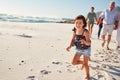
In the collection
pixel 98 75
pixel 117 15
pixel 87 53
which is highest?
pixel 117 15

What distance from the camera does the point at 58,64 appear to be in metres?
6.88

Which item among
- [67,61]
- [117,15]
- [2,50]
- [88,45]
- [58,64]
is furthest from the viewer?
[117,15]

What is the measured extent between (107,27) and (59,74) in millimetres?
4943

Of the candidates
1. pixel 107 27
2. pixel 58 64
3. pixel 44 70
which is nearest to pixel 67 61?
pixel 58 64

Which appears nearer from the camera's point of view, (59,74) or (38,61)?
(59,74)

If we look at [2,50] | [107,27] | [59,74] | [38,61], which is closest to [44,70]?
[59,74]

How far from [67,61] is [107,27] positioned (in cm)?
352

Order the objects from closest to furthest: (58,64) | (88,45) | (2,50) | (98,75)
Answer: (88,45), (98,75), (58,64), (2,50)

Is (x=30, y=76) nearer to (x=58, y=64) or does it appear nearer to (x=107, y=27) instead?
(x=58, y=64)

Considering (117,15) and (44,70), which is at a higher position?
(117,15)

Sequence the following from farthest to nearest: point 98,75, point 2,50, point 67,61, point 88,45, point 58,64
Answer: point 2,50 < point 67,61 < point 58,64 < point 98,75 < point 88,45

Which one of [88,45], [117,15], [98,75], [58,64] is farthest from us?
[117,15]

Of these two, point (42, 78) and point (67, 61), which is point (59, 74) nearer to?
point (42, 78)

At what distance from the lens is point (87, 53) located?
17.8 ft
